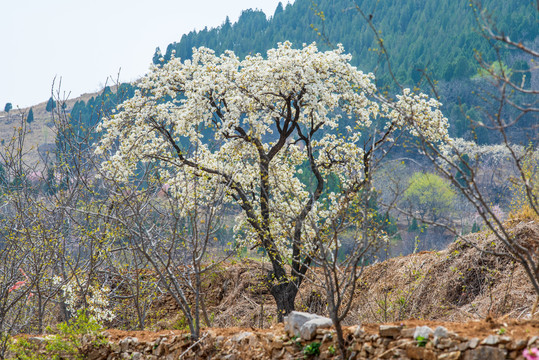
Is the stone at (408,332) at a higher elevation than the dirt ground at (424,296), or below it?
higher

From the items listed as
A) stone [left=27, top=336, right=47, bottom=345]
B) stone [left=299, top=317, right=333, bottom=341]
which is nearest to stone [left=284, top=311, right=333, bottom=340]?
stone [left=299, top=317, right=333, bottom=341]

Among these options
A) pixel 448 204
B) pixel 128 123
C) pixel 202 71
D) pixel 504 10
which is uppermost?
pixel 504 10

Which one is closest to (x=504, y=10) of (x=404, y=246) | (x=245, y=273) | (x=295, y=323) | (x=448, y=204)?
(x=448, y=204)

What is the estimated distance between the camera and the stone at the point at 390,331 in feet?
14.9

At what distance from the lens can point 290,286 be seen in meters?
9.91

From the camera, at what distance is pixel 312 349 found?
4.99 m

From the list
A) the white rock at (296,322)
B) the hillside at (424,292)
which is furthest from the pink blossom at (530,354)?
the hillside at (424,292)

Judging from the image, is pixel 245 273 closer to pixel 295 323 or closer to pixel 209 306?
pixel 209 306

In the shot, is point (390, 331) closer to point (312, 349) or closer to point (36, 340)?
point (312, 349)

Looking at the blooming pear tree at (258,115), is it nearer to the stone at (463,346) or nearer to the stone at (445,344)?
the stone at (445,344)

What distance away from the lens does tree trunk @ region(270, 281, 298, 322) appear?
32.3ft

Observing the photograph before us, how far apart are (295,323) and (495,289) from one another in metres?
4.34

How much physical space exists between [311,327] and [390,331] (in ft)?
2.78

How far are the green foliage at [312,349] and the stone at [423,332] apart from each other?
104 centimetres
